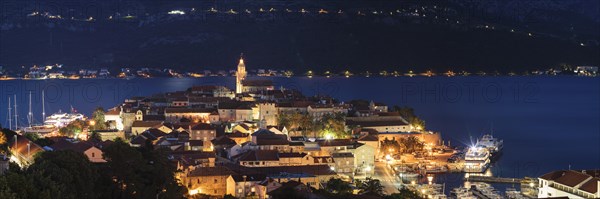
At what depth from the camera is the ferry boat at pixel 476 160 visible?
20672 mm

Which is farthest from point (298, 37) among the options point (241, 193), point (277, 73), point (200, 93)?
point (241, 193)

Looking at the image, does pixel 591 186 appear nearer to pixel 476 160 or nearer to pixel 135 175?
pixel 476 160

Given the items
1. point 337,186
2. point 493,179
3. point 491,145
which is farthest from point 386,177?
point 491,145

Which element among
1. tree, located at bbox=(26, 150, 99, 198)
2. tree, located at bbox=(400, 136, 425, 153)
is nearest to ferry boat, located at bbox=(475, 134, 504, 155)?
tree, located at bbox=(400, 136, 425, 153)

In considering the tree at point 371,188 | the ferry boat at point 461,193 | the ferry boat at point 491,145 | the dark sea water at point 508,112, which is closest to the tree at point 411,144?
the dark sea water at point 508,112

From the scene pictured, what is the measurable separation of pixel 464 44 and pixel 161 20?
3763 centimetres

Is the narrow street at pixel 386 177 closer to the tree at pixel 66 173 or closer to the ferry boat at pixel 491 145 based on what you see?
the ferry boat at pixel 491 145

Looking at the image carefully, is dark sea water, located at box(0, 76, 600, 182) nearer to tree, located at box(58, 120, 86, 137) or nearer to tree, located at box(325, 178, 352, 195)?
tree, located at box(325, 178, 352, 195)

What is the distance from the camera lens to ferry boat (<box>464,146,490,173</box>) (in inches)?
814

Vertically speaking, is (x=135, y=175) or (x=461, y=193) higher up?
(x=135, y=175)

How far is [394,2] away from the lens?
10269 centimetres

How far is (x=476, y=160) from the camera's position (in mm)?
21203

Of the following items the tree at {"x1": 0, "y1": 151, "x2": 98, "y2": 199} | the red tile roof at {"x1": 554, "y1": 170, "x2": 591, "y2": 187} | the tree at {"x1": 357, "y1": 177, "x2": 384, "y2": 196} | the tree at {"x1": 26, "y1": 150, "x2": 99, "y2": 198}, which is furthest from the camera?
the tree at {"x1": 357, "y1": 177, "x2": 384, "y2": 196}

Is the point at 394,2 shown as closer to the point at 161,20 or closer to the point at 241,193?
the point at 161,20
